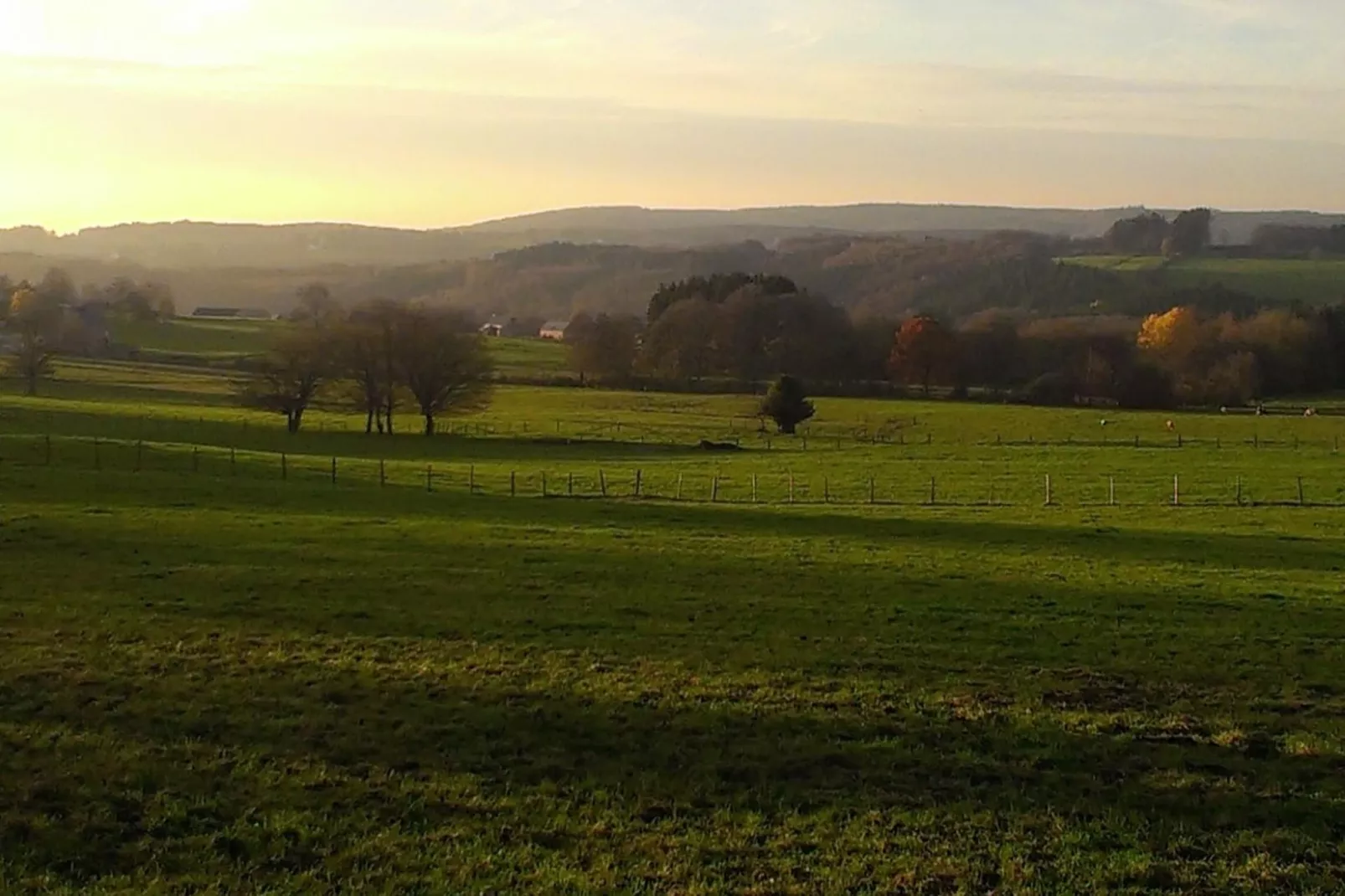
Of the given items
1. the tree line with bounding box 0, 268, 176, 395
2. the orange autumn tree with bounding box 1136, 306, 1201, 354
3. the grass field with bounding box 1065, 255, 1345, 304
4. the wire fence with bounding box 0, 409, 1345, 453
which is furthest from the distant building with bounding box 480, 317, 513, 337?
the grass field with bounding box 1065, 255, 1345, 304

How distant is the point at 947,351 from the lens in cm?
9525

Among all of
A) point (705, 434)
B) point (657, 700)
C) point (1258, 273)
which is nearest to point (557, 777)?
point (657, 700)

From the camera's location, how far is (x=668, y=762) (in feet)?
40.3

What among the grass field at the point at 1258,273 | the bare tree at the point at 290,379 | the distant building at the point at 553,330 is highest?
the grass field at the point at 1258,273

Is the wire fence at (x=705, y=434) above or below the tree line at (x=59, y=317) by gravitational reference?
below

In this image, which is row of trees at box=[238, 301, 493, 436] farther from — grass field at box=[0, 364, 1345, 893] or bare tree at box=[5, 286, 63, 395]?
grass field at box=[0, 364, 1345, 893]

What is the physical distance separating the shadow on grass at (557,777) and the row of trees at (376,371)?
56.4 meters

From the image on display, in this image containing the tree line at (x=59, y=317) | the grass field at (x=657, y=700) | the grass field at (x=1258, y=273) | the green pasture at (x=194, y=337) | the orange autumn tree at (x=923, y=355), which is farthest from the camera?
the grass field at (x=1258, y=273)

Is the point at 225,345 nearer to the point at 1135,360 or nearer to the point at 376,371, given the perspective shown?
the point at 376,371

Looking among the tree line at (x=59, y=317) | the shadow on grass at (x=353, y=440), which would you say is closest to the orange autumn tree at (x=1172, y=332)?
the shadow on grass at (x=353, y=440)

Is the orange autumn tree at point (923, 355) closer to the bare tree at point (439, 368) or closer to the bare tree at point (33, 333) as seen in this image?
the bare tree at point (439, 368)

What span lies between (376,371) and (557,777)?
6128cm

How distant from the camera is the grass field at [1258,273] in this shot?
493ft

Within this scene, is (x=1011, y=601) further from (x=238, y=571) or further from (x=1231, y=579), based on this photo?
(x=238, y=571)
